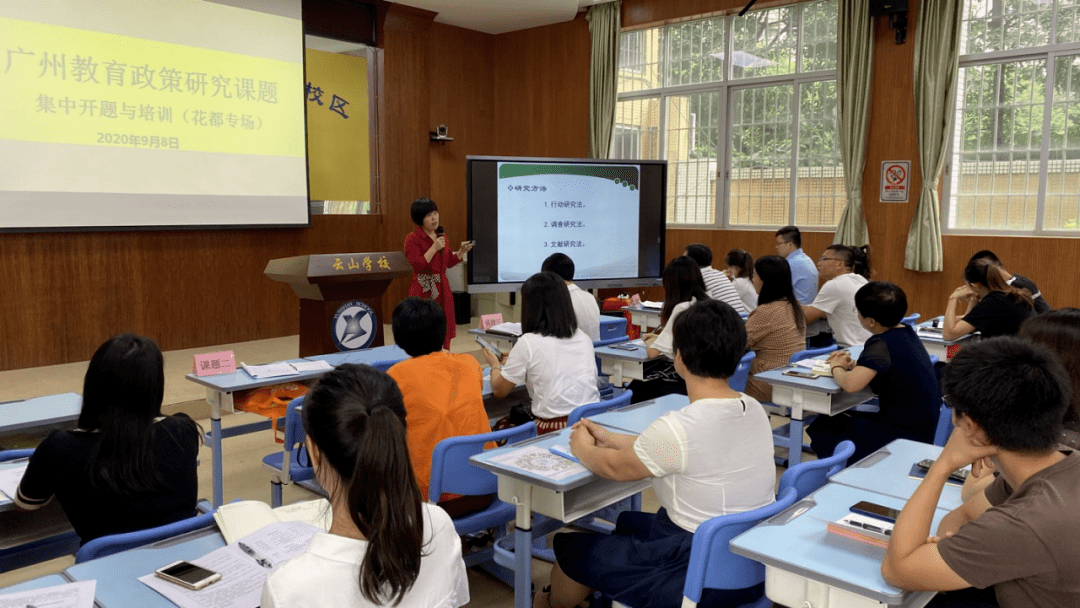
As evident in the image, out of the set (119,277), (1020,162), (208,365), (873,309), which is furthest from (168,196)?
(1020,162)

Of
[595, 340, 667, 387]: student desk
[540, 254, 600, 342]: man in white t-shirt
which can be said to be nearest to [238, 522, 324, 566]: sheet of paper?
[595, 340, 667, 387]: student desk

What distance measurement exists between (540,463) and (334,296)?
2.73 metres

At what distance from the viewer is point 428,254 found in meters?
5.42

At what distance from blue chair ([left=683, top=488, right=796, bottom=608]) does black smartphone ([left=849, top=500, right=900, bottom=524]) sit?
21cm

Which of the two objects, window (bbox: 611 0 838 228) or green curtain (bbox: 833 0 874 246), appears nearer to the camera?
green curtain (bbox: 833 0 874 246)

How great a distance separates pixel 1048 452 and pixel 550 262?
321 centimetres

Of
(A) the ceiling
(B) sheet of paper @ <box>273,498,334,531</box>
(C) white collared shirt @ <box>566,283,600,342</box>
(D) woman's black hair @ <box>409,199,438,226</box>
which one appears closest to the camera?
(B) sheet of paper @ <box>273,498,334,531</box>

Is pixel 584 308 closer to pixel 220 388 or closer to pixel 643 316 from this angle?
pixel 643 316

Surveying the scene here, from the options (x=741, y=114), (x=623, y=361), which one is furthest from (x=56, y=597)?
(x=741, y=114)

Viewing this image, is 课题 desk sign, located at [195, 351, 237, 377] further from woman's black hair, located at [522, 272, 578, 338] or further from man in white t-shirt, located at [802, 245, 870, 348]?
man in white t-shirt, located at [802, 245, 870, 348]

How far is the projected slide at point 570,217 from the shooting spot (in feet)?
18.1

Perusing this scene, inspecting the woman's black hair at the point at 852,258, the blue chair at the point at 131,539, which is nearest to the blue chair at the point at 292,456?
the blue chair at the point at 131,539

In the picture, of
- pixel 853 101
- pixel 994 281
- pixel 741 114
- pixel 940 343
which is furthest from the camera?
pixel 741 114

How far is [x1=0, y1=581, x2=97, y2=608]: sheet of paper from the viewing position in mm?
1375
